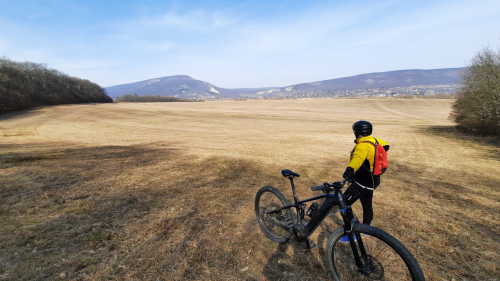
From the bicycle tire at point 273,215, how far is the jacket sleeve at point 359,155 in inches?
63.2

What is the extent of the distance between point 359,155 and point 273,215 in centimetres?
232

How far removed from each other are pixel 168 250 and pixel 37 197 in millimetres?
5224

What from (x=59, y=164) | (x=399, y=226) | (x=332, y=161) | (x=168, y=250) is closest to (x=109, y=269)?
(x=168, y=250)

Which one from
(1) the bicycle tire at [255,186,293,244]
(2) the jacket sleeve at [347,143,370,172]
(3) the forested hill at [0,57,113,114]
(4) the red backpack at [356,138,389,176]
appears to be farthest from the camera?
(3) the forested hill at [0,57,113,114]

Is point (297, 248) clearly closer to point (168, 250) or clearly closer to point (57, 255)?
point (168, 250)

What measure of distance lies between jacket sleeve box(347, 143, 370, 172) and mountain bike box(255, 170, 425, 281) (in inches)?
19.6

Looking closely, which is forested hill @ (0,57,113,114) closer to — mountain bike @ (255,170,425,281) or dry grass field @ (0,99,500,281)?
dry grass field @ (0,99,500,281)

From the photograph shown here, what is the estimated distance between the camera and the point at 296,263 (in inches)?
173

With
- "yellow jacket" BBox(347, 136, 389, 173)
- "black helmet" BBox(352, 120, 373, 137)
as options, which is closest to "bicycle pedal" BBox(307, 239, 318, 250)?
"yellow jacket" BBox(347, 136, 389, 173)

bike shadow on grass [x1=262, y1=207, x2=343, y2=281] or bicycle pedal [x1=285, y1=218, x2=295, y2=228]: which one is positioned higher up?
bicycle pedal [x1=285, y1=218, x2=295, y2=228]

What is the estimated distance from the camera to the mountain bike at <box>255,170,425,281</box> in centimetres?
289

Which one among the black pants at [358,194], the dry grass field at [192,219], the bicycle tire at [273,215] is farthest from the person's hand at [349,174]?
the dry grass field at [192,219]

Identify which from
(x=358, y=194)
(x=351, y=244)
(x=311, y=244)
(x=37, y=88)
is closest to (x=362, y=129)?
(x=358, y=194)

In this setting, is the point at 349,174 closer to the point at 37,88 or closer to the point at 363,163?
the point at 363,163
